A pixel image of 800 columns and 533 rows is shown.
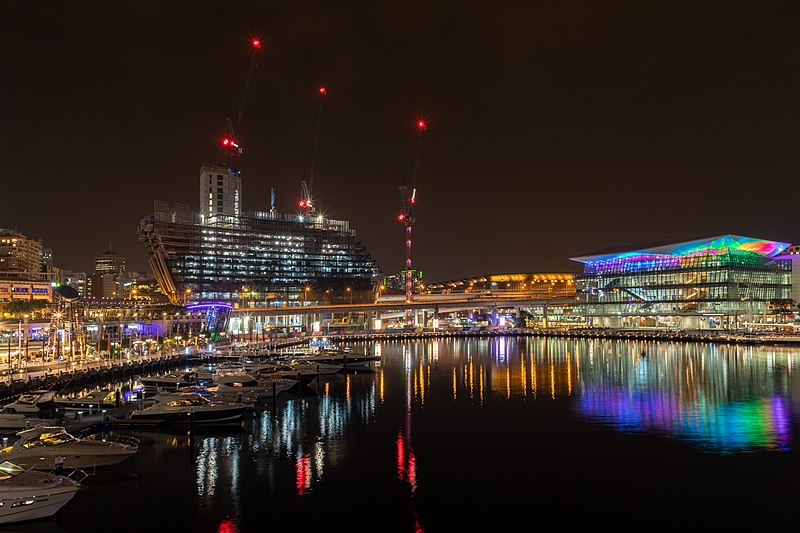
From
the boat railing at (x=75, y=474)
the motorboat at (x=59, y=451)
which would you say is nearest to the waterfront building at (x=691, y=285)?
the motorboat at (x=59, y=451)

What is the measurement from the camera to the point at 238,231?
180m

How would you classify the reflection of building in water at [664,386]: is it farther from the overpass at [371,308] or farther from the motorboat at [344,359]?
the overpass at [371,308]

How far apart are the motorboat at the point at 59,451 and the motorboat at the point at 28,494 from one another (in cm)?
402

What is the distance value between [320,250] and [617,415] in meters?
157

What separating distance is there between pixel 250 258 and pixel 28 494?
6412 inches

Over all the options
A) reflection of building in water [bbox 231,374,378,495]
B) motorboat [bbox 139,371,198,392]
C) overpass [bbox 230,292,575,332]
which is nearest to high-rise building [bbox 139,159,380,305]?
overpass [bbox 230,292,575,332]

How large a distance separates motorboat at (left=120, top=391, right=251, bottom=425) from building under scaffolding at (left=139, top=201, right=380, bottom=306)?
124726 mm

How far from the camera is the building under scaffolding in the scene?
167m

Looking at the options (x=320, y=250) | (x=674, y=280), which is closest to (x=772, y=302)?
(x=674, y=280)

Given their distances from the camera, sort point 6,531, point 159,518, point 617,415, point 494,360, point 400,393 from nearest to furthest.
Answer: point 6,531 → point 159,518 → point 617,415 → point 400,393 → point 494,360

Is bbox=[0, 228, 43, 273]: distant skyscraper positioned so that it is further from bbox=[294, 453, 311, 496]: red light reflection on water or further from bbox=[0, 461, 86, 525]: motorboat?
bbox=[0, 461, 86, 525]: motorboat

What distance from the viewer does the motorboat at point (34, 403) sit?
36594mm

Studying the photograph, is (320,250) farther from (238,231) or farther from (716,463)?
(716,463)

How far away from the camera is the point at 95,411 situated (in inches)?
1443
